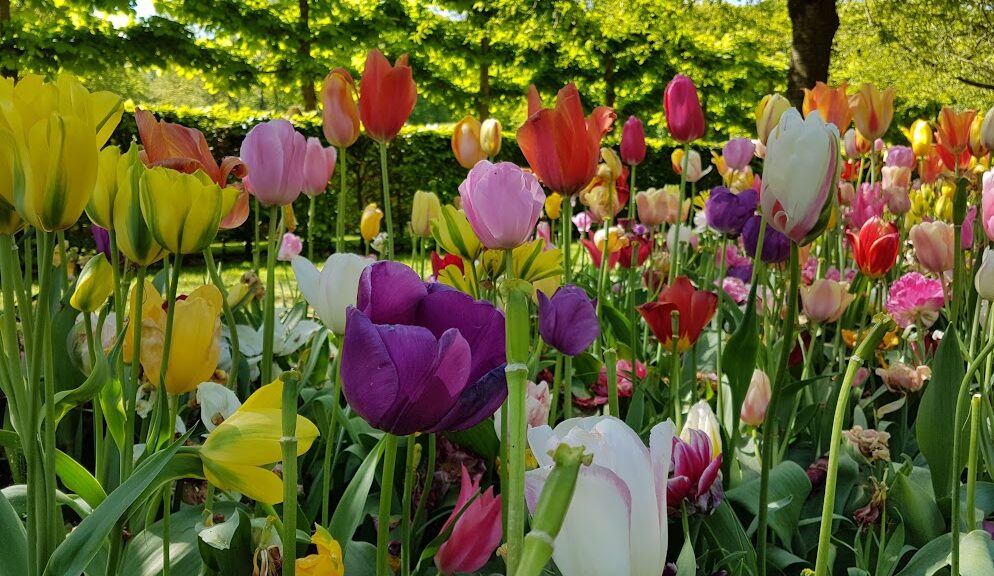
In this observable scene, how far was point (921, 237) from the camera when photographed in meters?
1.61

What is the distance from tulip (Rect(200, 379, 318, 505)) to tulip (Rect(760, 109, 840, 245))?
50cm

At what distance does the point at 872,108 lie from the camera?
2.07 meters

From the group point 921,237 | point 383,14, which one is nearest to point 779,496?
point 921,237

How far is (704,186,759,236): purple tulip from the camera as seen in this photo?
1867 millimetres

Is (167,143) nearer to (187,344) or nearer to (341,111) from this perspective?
(187,344)

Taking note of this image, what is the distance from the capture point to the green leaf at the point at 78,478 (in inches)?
25.5

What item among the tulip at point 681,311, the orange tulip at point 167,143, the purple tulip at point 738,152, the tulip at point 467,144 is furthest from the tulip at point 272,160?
the purple tulip at point 738,152

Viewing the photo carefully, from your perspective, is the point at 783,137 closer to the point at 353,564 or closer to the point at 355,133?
A: the point at 353,564

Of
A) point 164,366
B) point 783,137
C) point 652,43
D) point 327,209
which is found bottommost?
point 327,209

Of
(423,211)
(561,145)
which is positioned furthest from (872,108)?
(561,145)

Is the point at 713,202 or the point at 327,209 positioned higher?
the point at 713,202

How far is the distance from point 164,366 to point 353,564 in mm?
339

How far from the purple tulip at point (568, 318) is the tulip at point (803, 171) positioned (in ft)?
0.71

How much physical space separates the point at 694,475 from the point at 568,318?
213 millimetres
